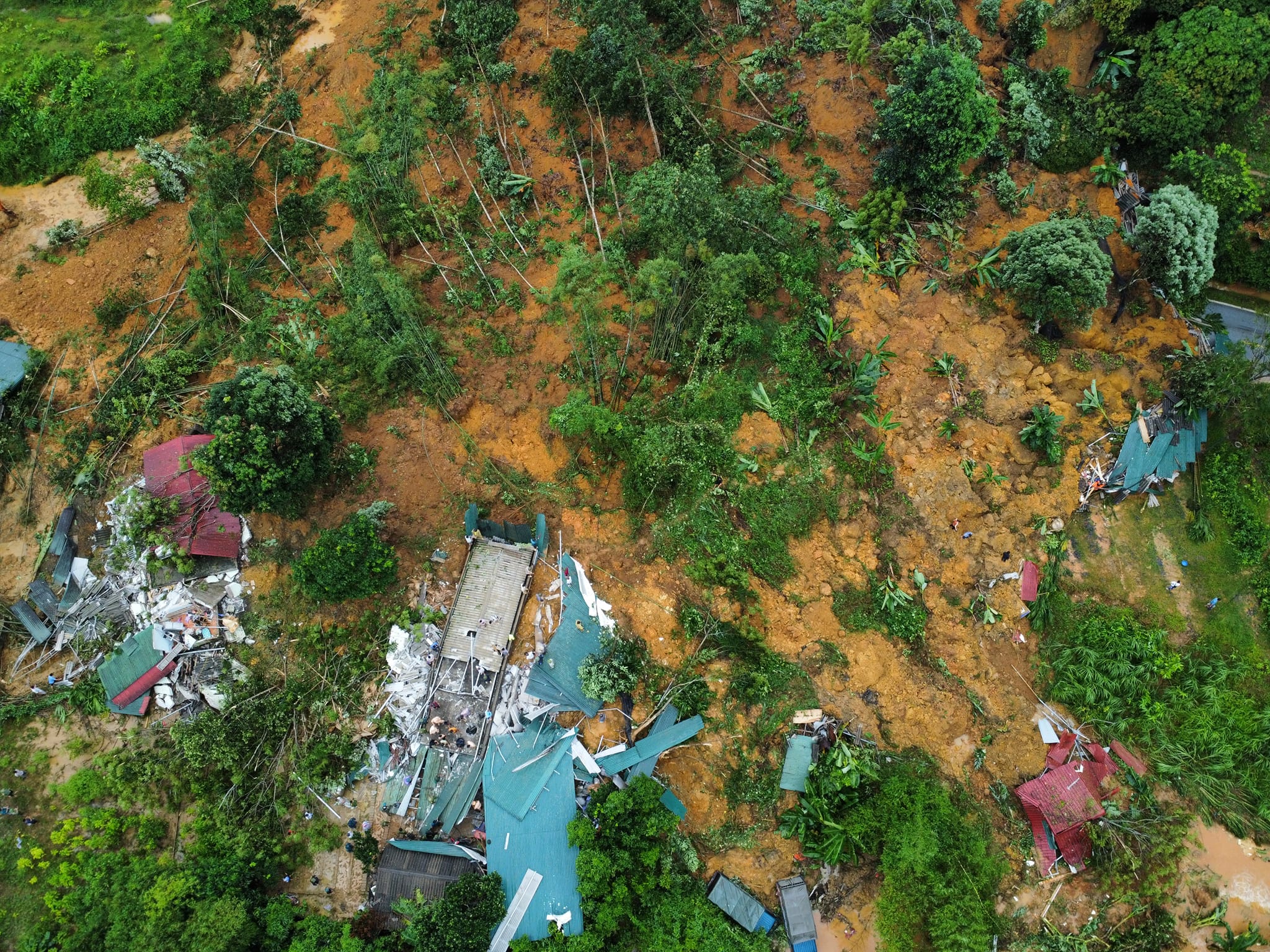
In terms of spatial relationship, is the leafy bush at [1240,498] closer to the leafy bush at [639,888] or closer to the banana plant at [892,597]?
the banana plant at [892,597]

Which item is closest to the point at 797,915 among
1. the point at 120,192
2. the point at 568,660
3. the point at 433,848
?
the point at 568,660

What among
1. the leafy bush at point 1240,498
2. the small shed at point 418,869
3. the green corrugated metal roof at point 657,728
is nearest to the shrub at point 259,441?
the small shed at point 418,869

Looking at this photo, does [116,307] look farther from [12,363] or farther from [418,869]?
[418,869]

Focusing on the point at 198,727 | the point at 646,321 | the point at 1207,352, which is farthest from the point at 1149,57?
the point at 198,727

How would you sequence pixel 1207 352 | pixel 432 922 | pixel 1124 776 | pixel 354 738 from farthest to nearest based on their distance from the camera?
pixel 1207 352
pixel 354 738
pixel 1124 776
pixel 432 922

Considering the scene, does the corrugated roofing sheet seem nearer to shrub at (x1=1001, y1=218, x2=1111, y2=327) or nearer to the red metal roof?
the red metal roof

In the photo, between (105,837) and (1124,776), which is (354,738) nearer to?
(105,837)

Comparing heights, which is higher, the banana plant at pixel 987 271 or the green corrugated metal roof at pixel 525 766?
the banana plant at pixel 987 271

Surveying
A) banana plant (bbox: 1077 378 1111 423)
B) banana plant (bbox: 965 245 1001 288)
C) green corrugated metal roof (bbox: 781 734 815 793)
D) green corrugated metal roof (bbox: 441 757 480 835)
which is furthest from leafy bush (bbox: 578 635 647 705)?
banana plant (bbox: 965 245 1001 288)
